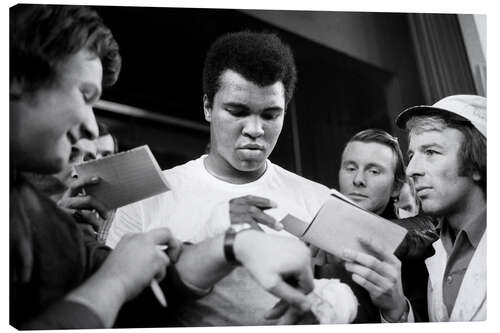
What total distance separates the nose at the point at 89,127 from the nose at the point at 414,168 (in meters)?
1.24

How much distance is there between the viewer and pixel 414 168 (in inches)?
92.0

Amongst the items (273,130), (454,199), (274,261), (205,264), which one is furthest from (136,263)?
(454,199)

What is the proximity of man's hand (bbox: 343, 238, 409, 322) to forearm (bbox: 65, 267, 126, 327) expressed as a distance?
2.78 ft

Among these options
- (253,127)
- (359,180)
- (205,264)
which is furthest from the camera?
(359,180)

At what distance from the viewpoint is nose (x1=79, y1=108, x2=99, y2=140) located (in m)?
1.97

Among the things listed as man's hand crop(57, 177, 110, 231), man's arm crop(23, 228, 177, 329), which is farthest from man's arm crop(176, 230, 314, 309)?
man's hand crop(57, 177, 110, 231)

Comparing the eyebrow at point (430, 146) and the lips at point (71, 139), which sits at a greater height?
the lips at point (71, 139)

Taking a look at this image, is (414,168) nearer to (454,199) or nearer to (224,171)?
(454,199)

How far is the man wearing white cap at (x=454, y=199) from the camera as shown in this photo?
90.7 inches

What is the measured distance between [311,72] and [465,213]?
85cm

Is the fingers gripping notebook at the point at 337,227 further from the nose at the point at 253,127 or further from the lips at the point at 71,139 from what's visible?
the lips at the point at 71,139

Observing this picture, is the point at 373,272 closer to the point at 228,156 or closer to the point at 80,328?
the point at 228,156

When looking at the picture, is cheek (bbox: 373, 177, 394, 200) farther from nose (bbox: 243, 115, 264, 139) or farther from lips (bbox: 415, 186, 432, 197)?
nose (bbox: 243, 115, 264, 139)

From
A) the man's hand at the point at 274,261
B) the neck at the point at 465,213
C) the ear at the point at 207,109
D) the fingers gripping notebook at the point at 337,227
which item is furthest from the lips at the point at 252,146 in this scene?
the neck at the point at 465,213
